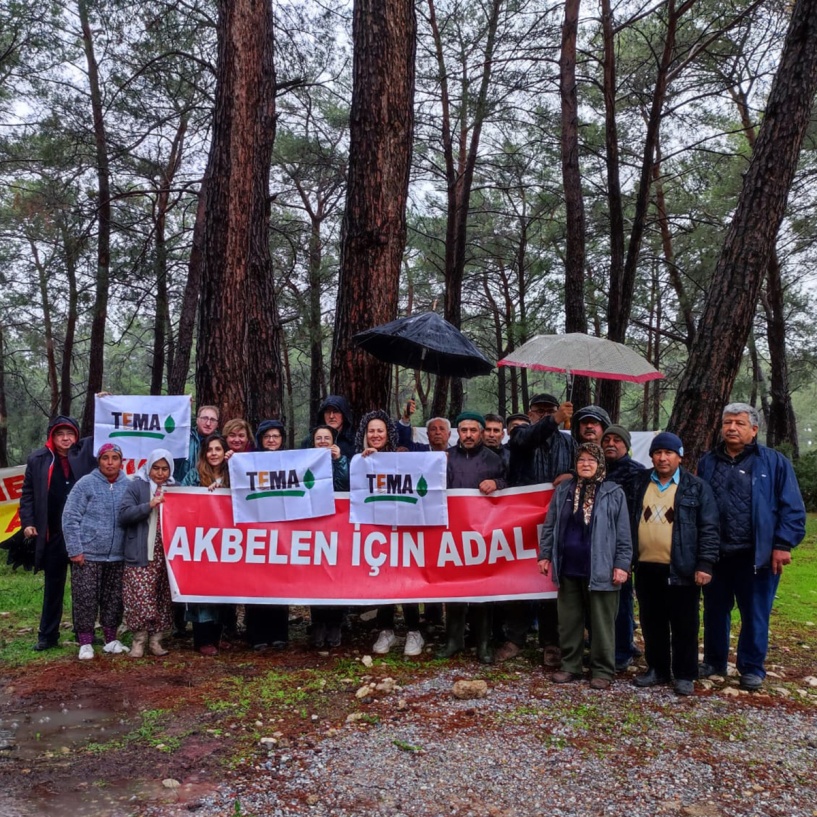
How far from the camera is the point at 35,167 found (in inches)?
598

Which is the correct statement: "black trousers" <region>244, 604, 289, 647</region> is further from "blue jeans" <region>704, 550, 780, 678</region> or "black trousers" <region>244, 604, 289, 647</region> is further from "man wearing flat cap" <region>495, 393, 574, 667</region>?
"blue jeans" <region>704, 550, 780, 678</region>

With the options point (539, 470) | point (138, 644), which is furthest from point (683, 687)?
point (138, 644)

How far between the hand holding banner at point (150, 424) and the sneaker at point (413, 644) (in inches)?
110

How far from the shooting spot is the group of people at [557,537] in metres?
4.87

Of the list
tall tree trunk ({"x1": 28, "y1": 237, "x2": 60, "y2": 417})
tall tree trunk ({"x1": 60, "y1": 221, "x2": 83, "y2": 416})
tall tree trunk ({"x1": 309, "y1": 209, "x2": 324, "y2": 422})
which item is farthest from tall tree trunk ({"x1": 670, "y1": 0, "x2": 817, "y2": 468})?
tall tree trunk ({"x1": 28, "y1": 237, "x2": 60, "y2": 417})

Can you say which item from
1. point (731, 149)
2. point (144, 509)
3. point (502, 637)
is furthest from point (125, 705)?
point (731, 149)

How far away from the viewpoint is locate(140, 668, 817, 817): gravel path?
3400 mm

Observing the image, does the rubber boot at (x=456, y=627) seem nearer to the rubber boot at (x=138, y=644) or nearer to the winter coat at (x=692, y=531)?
the winter coat at (x=692, y=531)

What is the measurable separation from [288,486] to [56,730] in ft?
7.54

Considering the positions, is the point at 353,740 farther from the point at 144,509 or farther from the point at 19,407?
the point at 19,407

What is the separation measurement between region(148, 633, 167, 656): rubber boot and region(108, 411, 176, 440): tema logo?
198cm

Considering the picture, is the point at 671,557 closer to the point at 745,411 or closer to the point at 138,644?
the point at 745,411

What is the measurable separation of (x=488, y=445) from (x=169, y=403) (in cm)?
313

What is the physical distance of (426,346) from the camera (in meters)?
5.74
